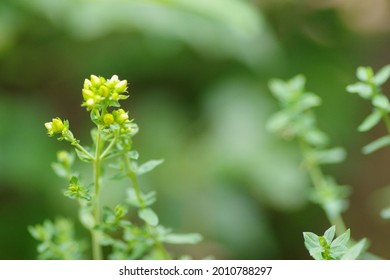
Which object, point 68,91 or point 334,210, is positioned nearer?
point 334,210

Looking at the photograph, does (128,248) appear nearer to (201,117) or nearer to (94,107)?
(94,107)

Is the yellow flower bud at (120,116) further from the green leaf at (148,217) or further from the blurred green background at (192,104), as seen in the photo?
the blurred green background at (192,104)

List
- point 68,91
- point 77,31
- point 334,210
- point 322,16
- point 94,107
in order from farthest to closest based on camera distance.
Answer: point 322,16 → point 68,91 → point 77,31 → point 334,210 → point 94,107

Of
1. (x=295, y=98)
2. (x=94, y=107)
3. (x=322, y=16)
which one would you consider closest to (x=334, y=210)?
(x=295, y=98)

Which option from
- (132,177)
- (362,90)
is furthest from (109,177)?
(362,90)

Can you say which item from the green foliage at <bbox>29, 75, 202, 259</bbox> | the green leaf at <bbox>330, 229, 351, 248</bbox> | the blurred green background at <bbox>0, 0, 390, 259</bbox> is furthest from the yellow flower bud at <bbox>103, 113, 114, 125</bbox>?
the blurred green background at <bbox>0, 0, 390, 259</bbox>

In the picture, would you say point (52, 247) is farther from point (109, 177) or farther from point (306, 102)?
point (306, 102)

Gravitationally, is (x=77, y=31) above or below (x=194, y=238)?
above

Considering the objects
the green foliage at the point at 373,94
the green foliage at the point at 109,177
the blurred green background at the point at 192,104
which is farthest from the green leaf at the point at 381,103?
the blurred green background at the point at 192,104
